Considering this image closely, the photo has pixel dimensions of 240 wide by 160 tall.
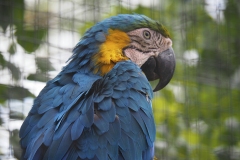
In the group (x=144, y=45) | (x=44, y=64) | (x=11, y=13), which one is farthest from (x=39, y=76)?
(x=144, y=45)

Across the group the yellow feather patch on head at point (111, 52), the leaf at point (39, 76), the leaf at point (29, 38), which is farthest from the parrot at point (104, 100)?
the leaf at point (29, 38)

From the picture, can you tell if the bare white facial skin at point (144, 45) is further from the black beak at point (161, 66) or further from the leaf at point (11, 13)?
the leaf at point (11, 13)

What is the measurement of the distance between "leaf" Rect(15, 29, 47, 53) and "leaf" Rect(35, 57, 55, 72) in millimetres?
70

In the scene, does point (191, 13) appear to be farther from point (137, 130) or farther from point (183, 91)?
point (137, 130)

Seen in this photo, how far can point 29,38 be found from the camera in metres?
2.73

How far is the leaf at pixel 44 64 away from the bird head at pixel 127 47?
2.43ft

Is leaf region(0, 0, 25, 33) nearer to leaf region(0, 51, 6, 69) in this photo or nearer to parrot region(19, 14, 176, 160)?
leaf region(0, 51, 6, 69)

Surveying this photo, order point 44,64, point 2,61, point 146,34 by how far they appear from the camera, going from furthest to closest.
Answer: point 44,64
point 2,61
point 146,34

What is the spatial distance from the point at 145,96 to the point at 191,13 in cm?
183

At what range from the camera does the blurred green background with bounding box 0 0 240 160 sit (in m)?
2.93

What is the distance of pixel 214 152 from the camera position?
3.32 meters

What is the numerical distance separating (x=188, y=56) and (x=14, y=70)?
51.6 inches

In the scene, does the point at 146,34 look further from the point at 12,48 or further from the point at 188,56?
the point at 188,56

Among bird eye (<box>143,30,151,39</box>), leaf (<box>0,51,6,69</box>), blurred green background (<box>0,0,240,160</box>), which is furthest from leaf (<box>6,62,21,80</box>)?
bird eye (<box>143,30,151,39</box>)
